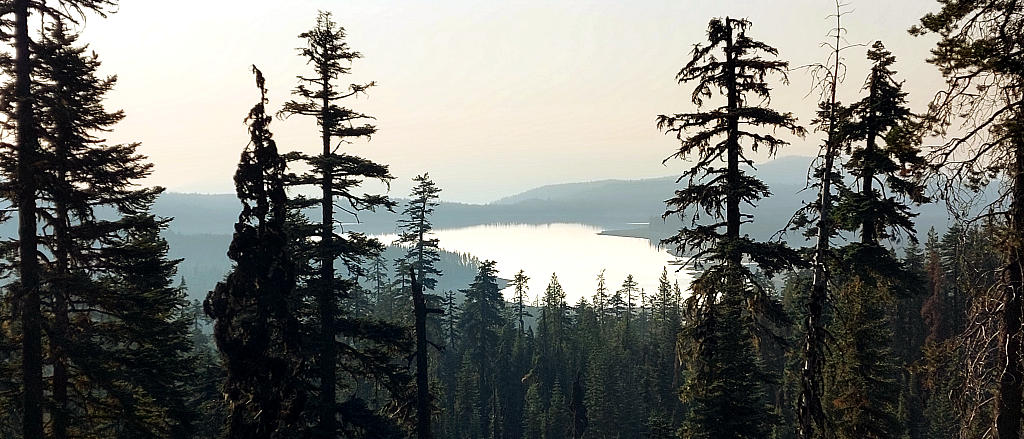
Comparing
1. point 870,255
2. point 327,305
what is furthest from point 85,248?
point 870,255

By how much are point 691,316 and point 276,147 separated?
34.0 ft

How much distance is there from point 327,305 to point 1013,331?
15625 mm

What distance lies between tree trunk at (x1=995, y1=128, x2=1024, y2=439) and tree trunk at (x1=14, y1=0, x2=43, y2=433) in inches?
654

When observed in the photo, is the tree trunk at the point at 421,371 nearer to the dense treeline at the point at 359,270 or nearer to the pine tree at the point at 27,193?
the dense treeline at the point at 359,270

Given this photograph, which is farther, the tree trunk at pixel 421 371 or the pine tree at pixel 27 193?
the tree trunk at pixel 421 371

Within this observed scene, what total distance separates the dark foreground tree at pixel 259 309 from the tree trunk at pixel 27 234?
346 centimetres

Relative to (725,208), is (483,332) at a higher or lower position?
lower

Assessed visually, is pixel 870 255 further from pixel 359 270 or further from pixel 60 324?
pixel 60 324

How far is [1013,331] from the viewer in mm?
9297

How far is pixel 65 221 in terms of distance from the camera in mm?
13031

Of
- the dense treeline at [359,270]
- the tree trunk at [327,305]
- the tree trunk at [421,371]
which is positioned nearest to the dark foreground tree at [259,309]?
the dense treeline at [359,270]

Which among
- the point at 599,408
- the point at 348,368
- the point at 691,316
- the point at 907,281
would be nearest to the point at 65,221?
the point at 348,368

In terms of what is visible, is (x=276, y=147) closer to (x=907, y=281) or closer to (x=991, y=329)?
(x=991, y=329)

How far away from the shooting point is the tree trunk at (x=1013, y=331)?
895 centimetres
